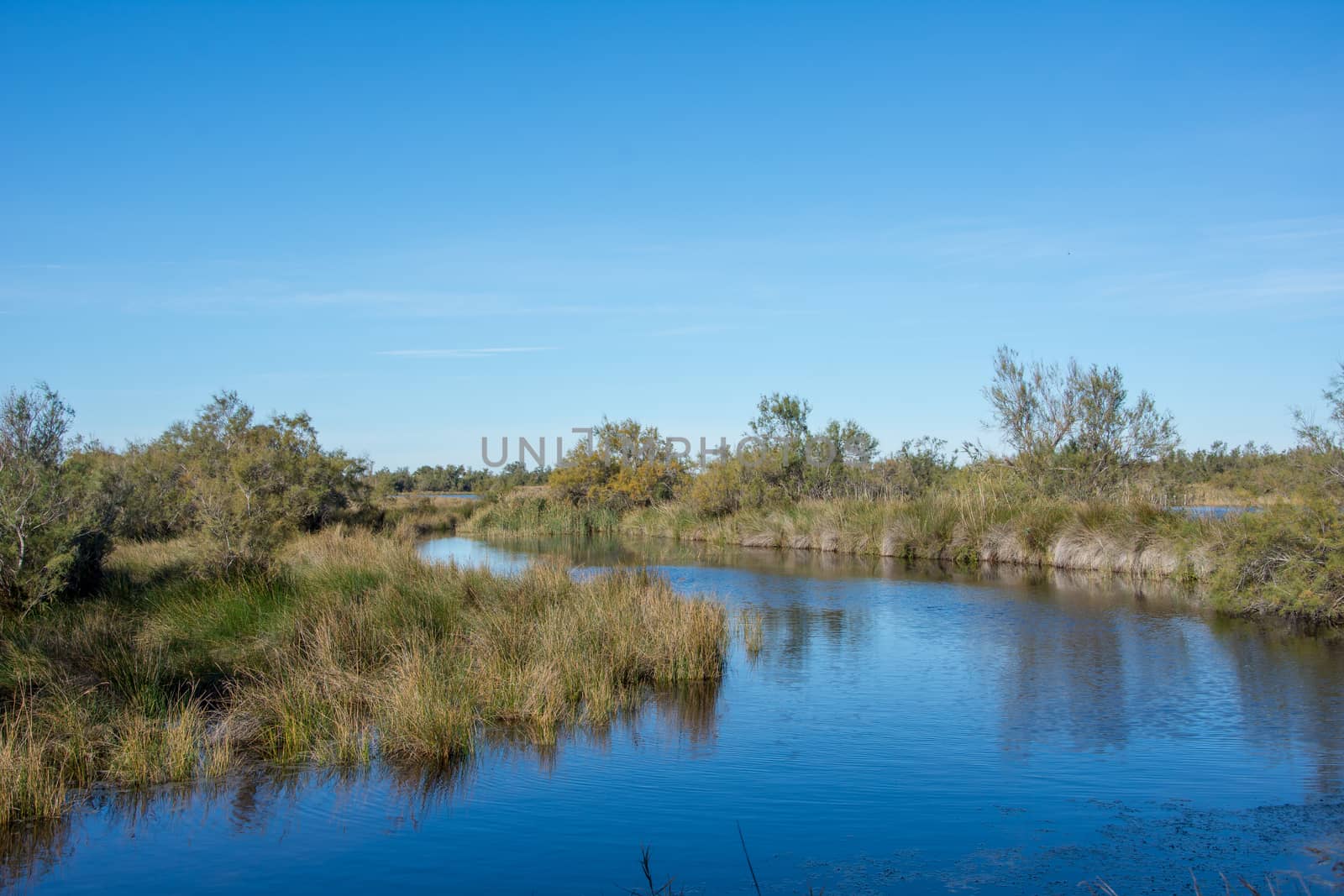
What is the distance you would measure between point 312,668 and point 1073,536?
18215mm

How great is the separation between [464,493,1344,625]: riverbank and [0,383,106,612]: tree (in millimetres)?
16991

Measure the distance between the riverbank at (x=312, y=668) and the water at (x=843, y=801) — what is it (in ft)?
1.48

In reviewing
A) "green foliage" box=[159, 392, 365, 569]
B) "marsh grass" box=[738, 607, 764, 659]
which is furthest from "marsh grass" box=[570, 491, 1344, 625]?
"green foliage" box=[159, 392, 365, 569]

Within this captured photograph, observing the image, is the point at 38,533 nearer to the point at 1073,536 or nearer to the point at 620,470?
the point at 1073,536

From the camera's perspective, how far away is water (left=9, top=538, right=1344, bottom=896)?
19.9 ft

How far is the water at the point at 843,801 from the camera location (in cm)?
606

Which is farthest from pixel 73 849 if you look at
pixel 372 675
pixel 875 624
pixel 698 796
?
pixel 875 624

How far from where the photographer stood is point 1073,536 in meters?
22.4

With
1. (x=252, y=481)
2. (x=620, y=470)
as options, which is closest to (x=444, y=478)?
(x=620, y=470)

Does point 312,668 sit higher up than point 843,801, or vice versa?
point 312,668

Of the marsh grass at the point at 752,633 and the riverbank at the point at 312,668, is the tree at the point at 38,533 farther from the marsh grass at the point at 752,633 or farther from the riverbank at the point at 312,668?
the marsh grass at the point at 752,633

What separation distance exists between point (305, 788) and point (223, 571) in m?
7.04

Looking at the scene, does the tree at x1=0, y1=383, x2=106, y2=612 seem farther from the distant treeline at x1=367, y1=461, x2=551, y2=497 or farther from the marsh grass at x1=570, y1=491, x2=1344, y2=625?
the distant treeline at x1=367, y1=461, x2=551, y2=497

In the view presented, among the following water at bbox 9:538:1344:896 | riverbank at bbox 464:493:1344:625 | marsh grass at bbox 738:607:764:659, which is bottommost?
water at bbox 9:538:1344:896
